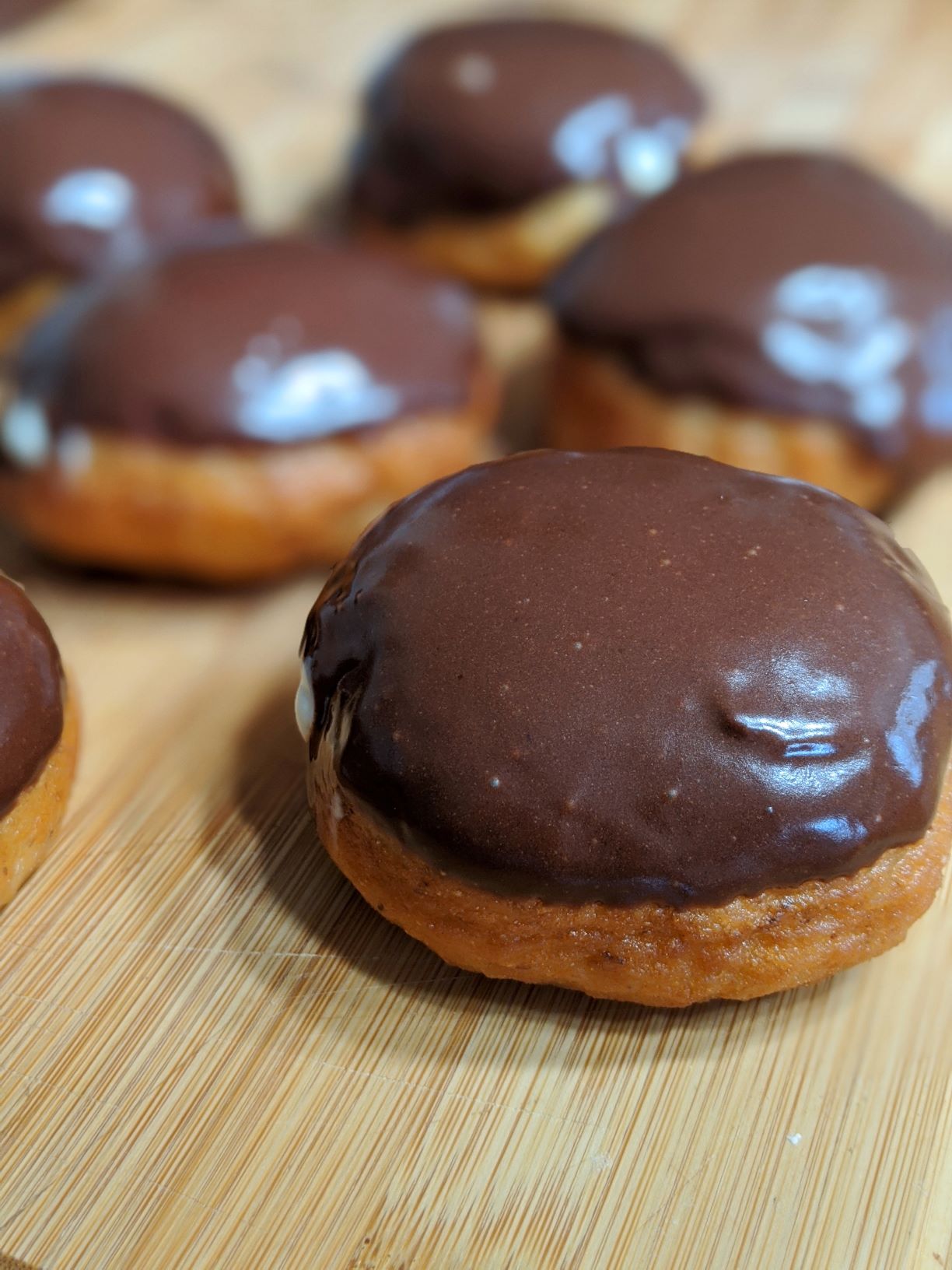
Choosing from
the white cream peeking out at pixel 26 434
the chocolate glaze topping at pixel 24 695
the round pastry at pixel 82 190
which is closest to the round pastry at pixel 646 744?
the chocolate glaze topping at pixel 24 695

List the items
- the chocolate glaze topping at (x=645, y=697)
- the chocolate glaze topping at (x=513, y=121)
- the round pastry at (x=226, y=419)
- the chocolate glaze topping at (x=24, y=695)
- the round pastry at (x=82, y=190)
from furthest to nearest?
the chocolate glaze topping at (x=513, y=121), the round pastry at (x=82, y=190), the round pastry at (x=226, y=419), the chocolate glaze topping at (x=24, y=695), the chocolate glaze topping at (x=645, y=697)

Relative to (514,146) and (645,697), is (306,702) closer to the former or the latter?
(645,697)

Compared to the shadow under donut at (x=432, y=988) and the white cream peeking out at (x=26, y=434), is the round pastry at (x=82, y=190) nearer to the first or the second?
the white cream peeking out at (x=26, y=434)

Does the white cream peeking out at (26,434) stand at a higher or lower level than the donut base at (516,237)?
lower

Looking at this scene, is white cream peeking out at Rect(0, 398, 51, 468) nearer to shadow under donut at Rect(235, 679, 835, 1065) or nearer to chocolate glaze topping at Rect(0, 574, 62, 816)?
chocolate glaze topping at Rect(0, 574, 62, 816)

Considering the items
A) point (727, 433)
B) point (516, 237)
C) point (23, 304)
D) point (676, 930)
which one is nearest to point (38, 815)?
point (676, 930)

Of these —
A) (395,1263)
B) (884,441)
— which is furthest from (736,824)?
(884,441)

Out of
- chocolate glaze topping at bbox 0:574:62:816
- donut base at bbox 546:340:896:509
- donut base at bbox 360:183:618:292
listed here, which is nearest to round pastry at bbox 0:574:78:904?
chocolate glaze topping at bbox 0:574:62:816
